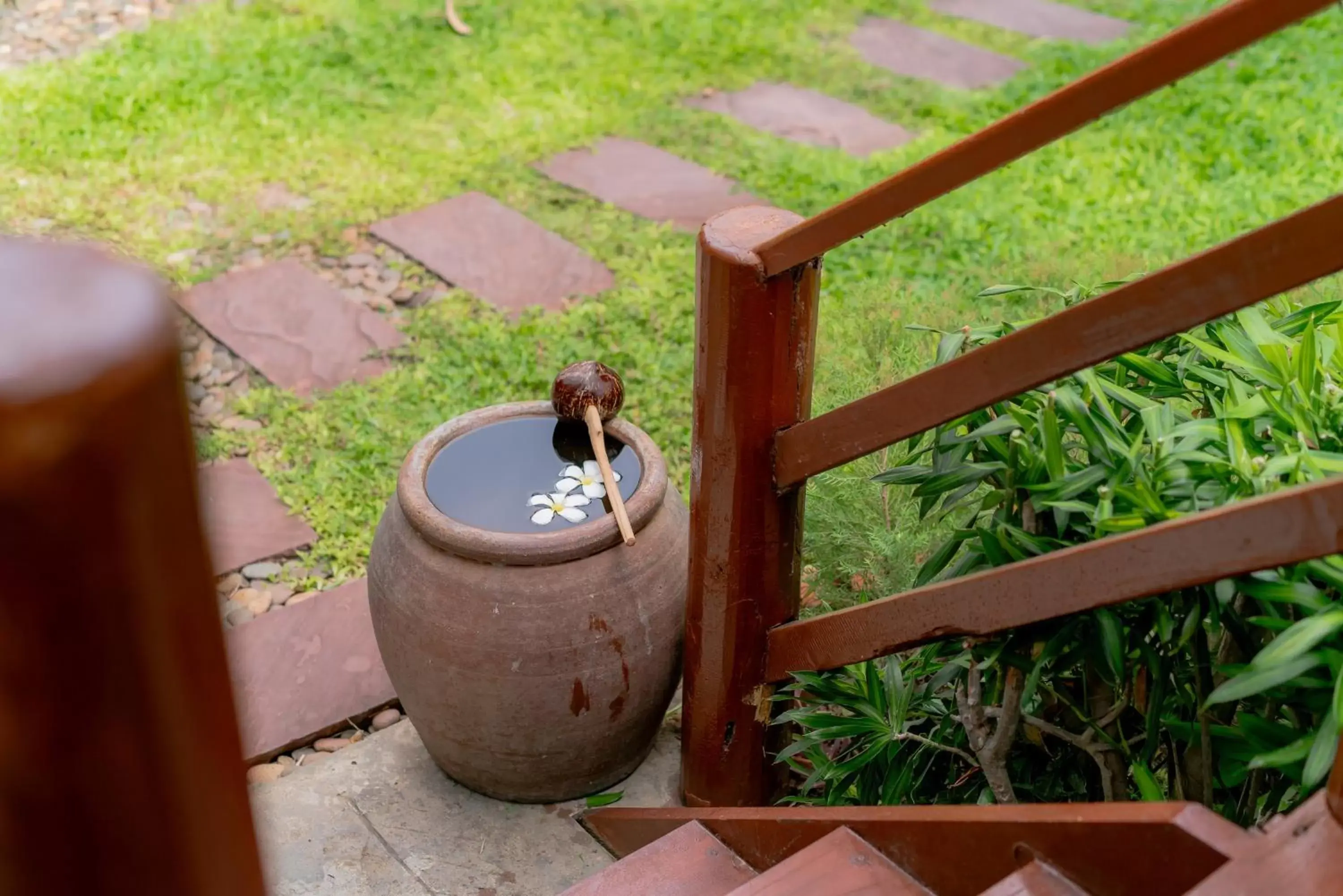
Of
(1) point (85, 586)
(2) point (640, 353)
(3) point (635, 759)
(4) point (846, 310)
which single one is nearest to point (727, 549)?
(3) point (635, 759)

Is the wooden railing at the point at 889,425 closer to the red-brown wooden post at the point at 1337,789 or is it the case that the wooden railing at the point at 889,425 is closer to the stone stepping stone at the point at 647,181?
the red-brown wooden post at the point at 1337,789

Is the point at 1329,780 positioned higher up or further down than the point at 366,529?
higher up

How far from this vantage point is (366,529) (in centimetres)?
348

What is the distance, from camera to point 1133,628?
166 centimetres

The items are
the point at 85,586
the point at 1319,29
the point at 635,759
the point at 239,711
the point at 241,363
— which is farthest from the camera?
the point at 1319,29

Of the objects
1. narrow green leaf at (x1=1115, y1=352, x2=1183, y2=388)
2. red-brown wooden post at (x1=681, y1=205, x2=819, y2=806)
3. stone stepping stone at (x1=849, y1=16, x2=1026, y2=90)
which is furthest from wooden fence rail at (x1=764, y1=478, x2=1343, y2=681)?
stone stepping stone at (x1=849, y1=16, x2=1026, y2=90)

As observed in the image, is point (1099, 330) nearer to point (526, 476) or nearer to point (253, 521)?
point (526, 476)

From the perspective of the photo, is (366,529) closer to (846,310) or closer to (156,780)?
(846,310)

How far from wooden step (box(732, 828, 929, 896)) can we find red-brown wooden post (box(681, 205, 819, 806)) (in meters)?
0.54

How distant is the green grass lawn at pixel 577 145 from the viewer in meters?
3.94

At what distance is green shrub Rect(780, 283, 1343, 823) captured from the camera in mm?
1448

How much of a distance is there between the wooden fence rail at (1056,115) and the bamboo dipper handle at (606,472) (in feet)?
2.54

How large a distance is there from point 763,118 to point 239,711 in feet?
17.5

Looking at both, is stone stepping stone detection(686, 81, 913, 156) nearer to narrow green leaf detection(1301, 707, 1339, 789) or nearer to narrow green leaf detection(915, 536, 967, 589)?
narrow green leaf detection(915, 536, 967, 589)
